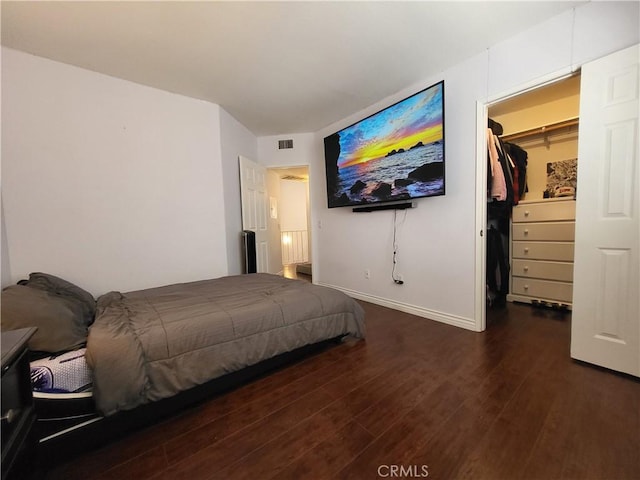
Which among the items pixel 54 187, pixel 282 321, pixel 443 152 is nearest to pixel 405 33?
pixel 443 152

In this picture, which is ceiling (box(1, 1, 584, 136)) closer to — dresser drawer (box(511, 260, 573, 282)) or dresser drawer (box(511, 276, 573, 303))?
dresser drawer (box(511, 260, 573, 282))

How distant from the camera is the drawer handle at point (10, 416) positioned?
765 mm

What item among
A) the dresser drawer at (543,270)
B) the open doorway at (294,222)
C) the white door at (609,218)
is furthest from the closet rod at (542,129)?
the open doorway at (294,222)

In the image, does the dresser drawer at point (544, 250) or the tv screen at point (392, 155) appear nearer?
the tv screen at point (392, 155)

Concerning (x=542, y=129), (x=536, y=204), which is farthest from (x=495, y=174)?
(x=542, y=129)

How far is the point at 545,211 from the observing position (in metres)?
2.92

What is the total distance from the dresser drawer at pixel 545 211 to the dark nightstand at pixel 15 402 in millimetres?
4147

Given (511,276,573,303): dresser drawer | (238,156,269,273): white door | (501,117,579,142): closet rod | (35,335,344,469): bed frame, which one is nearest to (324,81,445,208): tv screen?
(238,156,269,273): white door

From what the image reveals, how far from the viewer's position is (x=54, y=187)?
2180 millimetres

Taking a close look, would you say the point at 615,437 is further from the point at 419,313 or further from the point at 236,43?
the point at 236,43

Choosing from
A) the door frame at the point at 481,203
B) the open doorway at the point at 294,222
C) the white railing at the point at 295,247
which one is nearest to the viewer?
the door frame at the point at 481,203

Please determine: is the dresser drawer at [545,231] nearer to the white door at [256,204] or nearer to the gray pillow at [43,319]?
the white door at [256,204]

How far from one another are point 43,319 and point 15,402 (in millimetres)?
512

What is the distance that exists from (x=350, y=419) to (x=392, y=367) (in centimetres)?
59
